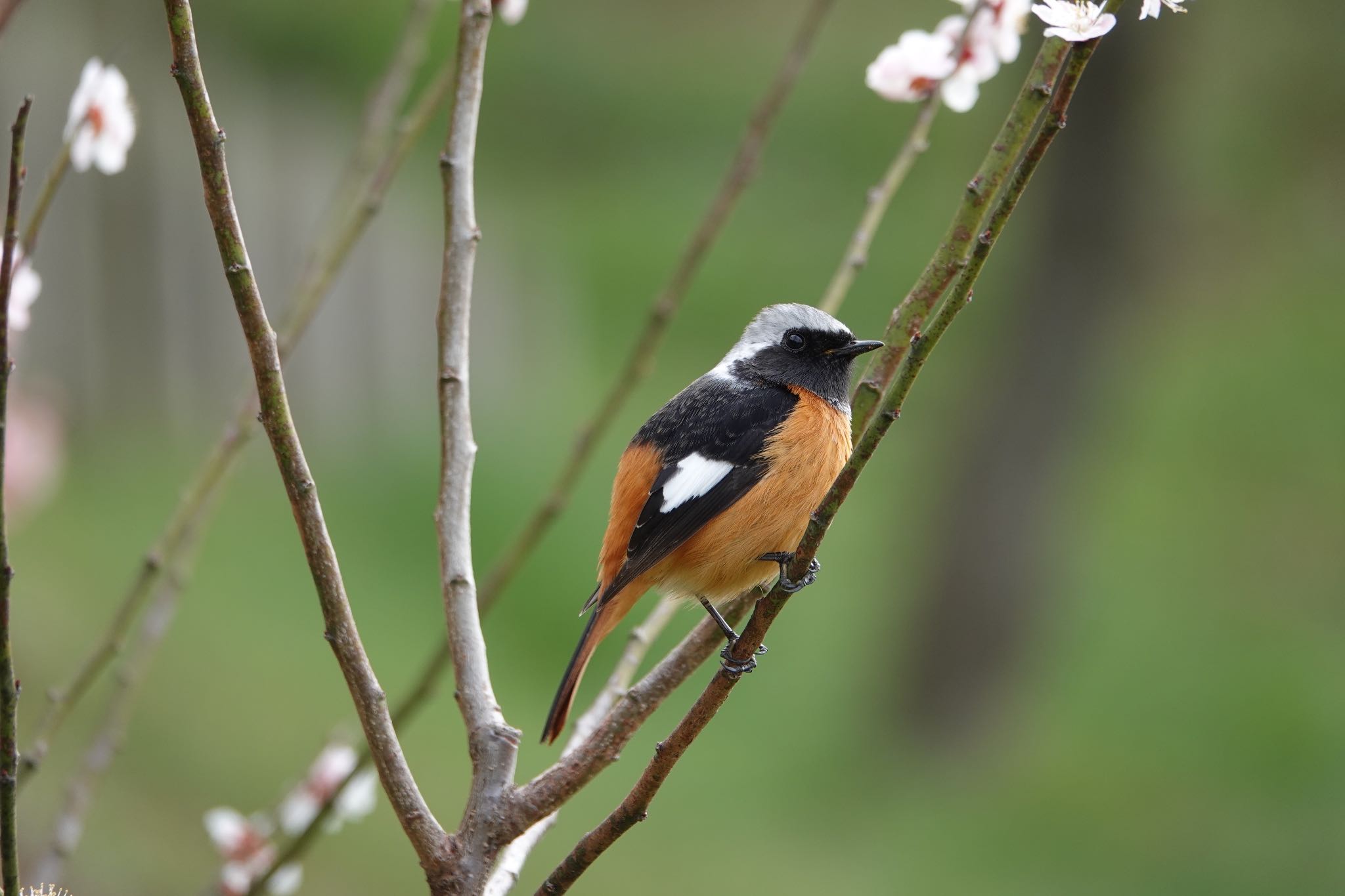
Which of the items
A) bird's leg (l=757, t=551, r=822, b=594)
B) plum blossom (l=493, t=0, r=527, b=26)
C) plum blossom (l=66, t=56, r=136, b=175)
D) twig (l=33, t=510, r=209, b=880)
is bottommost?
twig (l=33, t=510, r=209, b=880)

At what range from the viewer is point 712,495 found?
315 cm

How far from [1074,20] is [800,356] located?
6.35 feet

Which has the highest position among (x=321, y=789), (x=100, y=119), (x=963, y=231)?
(x=100, y=119)

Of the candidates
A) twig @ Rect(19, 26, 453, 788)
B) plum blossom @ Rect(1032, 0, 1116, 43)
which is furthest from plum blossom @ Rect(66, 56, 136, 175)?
plum blossom @ Rect(1032, 0, 1116, 43)

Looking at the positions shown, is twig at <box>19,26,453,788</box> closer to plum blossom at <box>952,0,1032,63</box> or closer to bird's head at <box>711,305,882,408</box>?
plum blossom at <box>952,0,1032,63</box>

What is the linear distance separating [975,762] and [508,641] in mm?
3023

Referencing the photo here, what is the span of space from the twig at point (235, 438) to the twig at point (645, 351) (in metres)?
0.46

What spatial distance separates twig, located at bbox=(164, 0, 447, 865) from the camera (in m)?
1.57

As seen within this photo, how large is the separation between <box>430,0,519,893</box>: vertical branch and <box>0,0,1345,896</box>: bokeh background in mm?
3969

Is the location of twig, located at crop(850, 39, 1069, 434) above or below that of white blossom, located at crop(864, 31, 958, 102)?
below

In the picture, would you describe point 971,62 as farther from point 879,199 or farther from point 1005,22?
point 879,199

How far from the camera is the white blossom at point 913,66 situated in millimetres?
2719

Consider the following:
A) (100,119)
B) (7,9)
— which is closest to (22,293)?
(100,119)

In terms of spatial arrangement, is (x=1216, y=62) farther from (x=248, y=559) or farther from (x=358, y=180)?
(x=358, y=180)
